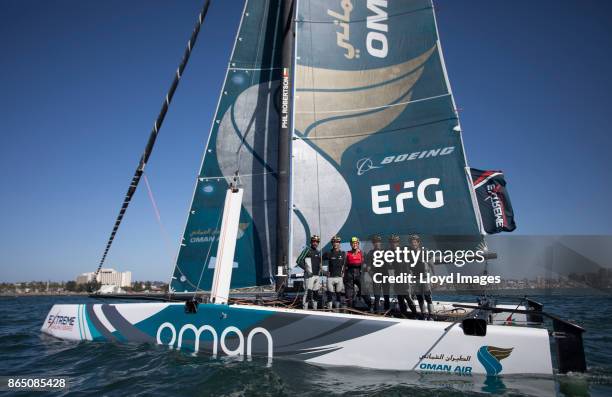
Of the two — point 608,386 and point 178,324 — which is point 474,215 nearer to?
point 608,386

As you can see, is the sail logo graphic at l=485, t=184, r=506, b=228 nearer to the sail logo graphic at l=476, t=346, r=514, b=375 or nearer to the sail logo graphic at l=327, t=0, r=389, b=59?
the sail logo graphic at l=327, t=0, r=389, b=59

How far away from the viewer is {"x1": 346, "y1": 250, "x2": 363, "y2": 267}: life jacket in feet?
22.9

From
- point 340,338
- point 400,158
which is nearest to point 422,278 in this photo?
point 340,338

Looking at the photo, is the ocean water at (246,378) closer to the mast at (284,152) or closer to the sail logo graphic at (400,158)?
the mast at (284,152)

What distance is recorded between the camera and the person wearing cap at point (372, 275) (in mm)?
6795

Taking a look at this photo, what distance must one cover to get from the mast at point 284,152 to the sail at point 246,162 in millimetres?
392

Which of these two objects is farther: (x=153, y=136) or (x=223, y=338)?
(x=153, y=136)

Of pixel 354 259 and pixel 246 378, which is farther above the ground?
pixel 354 259

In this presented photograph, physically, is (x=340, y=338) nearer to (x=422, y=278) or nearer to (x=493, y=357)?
(x=422, y=278)

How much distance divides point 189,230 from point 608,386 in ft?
26.2

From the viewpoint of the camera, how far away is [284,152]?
9.42m

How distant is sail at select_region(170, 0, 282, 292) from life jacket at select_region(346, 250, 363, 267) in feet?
9.18

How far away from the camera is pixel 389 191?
760 cm

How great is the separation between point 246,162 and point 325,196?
8.61 feet
